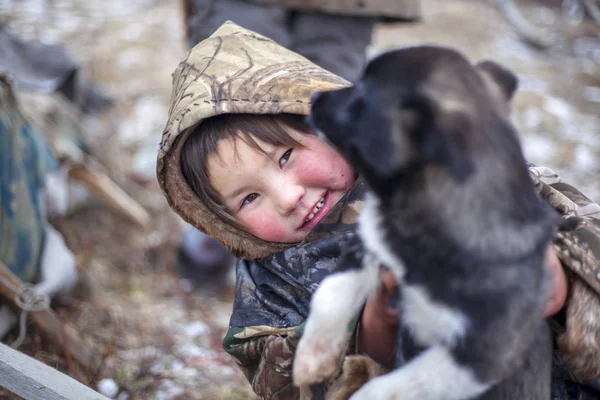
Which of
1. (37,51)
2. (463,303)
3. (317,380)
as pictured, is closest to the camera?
(463,303)

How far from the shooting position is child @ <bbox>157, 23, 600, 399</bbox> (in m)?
1.87

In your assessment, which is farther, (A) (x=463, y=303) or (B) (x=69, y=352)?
(B) (x=69, y=352)

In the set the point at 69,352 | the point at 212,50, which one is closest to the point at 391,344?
the point at 212,50

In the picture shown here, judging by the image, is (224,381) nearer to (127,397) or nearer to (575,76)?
(127,397)

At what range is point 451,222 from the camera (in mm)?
1192

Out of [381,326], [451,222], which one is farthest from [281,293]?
[451,222]

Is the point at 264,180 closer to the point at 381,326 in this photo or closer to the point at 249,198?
the point at 249,198

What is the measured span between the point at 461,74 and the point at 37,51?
14.6ft

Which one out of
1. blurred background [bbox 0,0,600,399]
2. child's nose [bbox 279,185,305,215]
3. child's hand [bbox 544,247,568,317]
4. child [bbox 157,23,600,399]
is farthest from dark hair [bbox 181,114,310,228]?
blurred background [bbox 0,0,600,399]

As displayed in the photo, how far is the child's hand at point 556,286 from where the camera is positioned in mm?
1409

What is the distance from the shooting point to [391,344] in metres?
1.51

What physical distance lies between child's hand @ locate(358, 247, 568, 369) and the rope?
6.40 ft

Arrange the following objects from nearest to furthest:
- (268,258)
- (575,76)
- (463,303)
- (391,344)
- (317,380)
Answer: (463,303) < (317,380) < (391,344) < (268,258) < (575,76)

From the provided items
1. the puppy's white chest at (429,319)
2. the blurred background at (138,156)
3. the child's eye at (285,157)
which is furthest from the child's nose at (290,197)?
the blurred background at (138,156)
